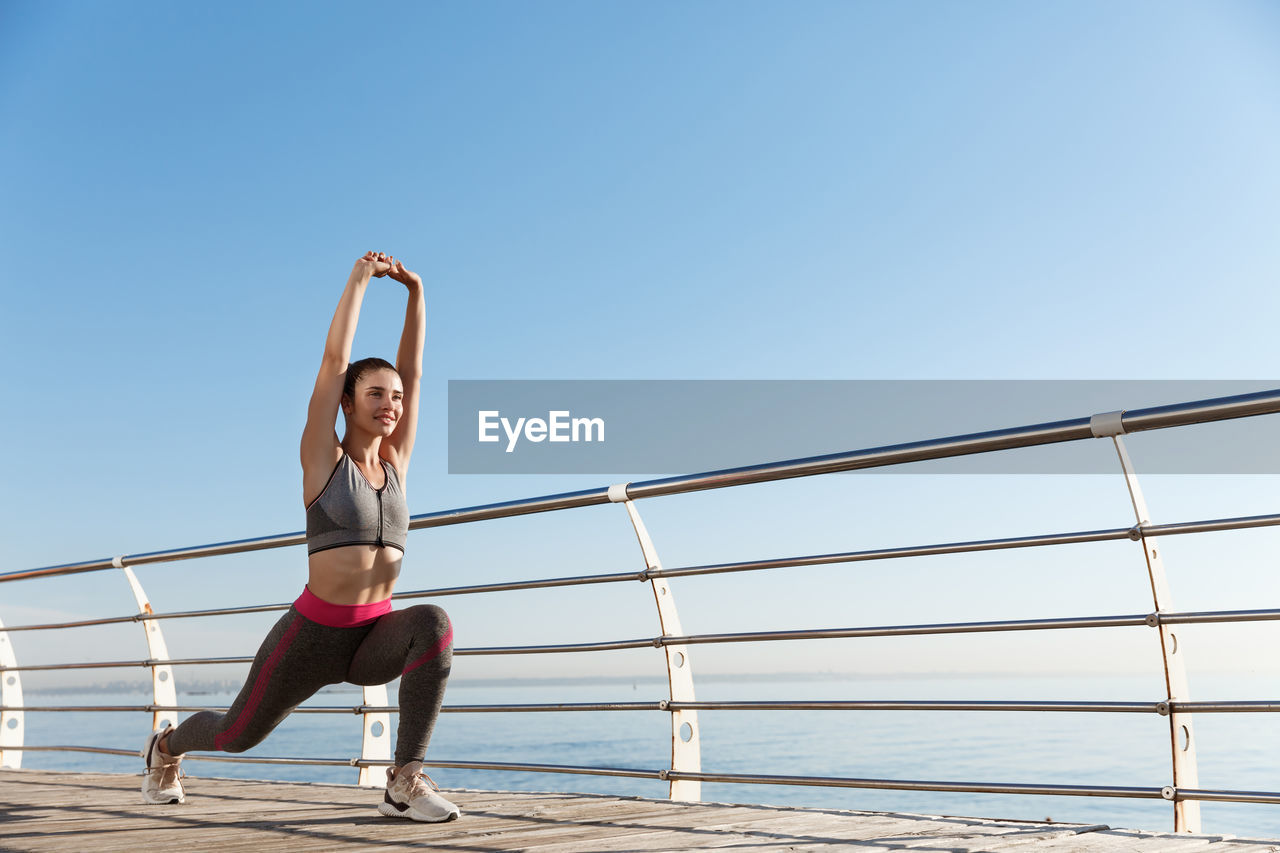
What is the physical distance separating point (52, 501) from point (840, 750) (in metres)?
35.8

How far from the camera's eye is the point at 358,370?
271cm

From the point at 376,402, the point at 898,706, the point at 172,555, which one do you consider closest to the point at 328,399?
the point at 376,402

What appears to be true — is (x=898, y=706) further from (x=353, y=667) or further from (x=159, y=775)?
(x=159, y=775)

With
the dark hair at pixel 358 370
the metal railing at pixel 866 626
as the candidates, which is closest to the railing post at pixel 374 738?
the metal railing at pixel 866 626

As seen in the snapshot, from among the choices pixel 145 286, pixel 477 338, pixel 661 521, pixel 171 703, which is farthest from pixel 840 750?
→ pixel 171 703

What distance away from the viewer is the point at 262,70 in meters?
29.7

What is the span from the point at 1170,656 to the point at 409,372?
1.95 meters

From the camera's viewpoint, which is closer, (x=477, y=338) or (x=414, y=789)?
(x=414, y=789)

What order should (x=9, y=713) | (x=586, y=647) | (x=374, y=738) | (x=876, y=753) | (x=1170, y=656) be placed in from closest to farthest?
(x=1170, y=656) → (x=586, y=647) → (x=374, y=738) → (x=9, y=713) → (x=876, y=753)

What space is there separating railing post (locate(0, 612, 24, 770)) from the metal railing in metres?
1.00

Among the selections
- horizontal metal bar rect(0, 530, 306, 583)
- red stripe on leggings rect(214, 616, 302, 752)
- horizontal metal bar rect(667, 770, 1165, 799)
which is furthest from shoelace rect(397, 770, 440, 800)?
horizontal metal bar rect(0, 530, 306, 583)

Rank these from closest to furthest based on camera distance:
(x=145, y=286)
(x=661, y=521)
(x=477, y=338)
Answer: (x=477, y=338)
(x=145, y=286)
(x=661, y=521)

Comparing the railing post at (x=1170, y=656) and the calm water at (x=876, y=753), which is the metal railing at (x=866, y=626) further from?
the calm water at (x=876, y=753)

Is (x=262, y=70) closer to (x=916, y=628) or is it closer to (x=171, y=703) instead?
(x=171, y=703)
